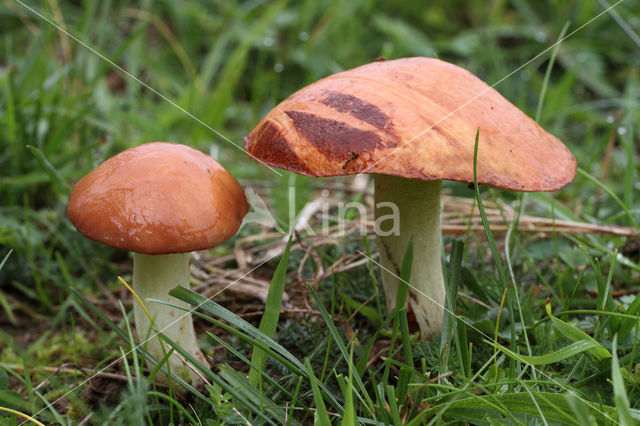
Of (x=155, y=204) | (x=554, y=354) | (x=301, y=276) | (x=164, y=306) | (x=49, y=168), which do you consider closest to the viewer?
(x=554, y=354)

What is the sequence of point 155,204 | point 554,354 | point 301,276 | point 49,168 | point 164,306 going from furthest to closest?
1. point 301,276
2. point 49,168
3. point 164,306
4. point 155,204
5. point 554,354

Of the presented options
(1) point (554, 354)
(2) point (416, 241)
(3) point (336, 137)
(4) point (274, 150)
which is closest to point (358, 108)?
(3) point (336, 137)

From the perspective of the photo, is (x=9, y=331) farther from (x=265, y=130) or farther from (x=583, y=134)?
(x=583, y=134)

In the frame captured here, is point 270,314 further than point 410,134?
Yes

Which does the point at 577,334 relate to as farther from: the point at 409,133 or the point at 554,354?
the point at 409,133

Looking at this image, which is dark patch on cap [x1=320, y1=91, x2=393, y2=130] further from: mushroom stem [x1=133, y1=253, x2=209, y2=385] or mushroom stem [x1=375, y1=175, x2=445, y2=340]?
mushroom stem [x1=133, y1=253, x2=209, y2=385]

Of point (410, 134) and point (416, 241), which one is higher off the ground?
point (410, 134)

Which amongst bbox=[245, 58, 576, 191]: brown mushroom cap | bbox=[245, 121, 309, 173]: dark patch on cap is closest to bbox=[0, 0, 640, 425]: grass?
bbox=[245, 58, 576, 191]: brown mushroom cap
